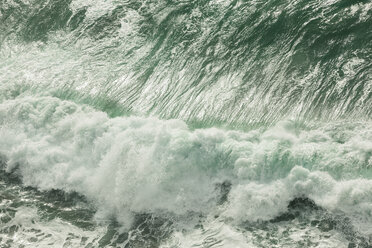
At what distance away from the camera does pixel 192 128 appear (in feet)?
36.6

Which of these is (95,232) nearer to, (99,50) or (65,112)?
(65,112)

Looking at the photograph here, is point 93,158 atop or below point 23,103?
below

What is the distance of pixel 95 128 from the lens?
1165 centimetres

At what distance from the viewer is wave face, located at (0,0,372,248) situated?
29.8 feet

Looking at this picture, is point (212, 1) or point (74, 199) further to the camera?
point (212, 1)

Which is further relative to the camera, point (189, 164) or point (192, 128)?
point (192, 128)

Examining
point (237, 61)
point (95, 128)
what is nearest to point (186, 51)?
point (237, 61)

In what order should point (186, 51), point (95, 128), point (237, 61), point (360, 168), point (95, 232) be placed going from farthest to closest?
point (186, 51) → point (237, 61) → point (95, 128) → point (95, 232) → point (360, 168)

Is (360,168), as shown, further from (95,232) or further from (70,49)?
(70,49)

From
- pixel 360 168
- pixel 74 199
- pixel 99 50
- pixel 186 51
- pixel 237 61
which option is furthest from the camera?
pixel 99 50

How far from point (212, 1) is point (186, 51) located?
228 cm

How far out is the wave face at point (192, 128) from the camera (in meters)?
9.09

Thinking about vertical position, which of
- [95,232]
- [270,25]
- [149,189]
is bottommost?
[95,232]

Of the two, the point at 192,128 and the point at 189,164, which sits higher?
the point at 192,128
